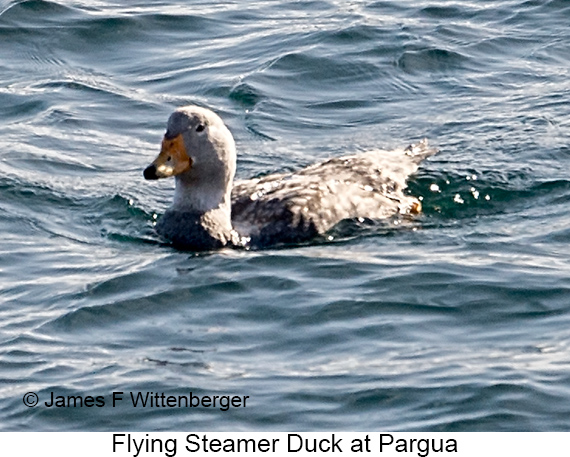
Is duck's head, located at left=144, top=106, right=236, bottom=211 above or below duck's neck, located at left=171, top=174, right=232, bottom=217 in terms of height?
above

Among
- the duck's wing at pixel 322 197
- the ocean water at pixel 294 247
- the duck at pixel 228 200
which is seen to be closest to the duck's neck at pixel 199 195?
the duck at pixel 228 200

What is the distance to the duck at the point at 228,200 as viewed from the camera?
35.9 ft

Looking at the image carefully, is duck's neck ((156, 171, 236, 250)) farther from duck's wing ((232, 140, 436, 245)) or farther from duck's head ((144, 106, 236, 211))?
duck's wing ((232, 140, 436, 245))

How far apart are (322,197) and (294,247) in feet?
1.75

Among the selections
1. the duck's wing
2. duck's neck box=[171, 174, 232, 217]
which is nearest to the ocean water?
the duck's wing

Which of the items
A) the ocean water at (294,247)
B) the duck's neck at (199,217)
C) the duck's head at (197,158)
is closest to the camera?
the ocean water at (294,247)

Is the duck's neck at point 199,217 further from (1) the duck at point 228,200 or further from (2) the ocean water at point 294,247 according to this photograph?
(2) the ocean water at point 294,247

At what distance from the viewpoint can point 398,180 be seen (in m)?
12.0

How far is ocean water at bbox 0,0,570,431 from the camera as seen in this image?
27.0 feet

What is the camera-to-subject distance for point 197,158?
11.0m

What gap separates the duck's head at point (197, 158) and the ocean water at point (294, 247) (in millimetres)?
501

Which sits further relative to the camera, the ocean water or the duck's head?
the duck's head

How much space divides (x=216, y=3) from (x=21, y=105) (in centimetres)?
379

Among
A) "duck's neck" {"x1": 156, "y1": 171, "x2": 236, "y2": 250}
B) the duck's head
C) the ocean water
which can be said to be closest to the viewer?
the ocean water
